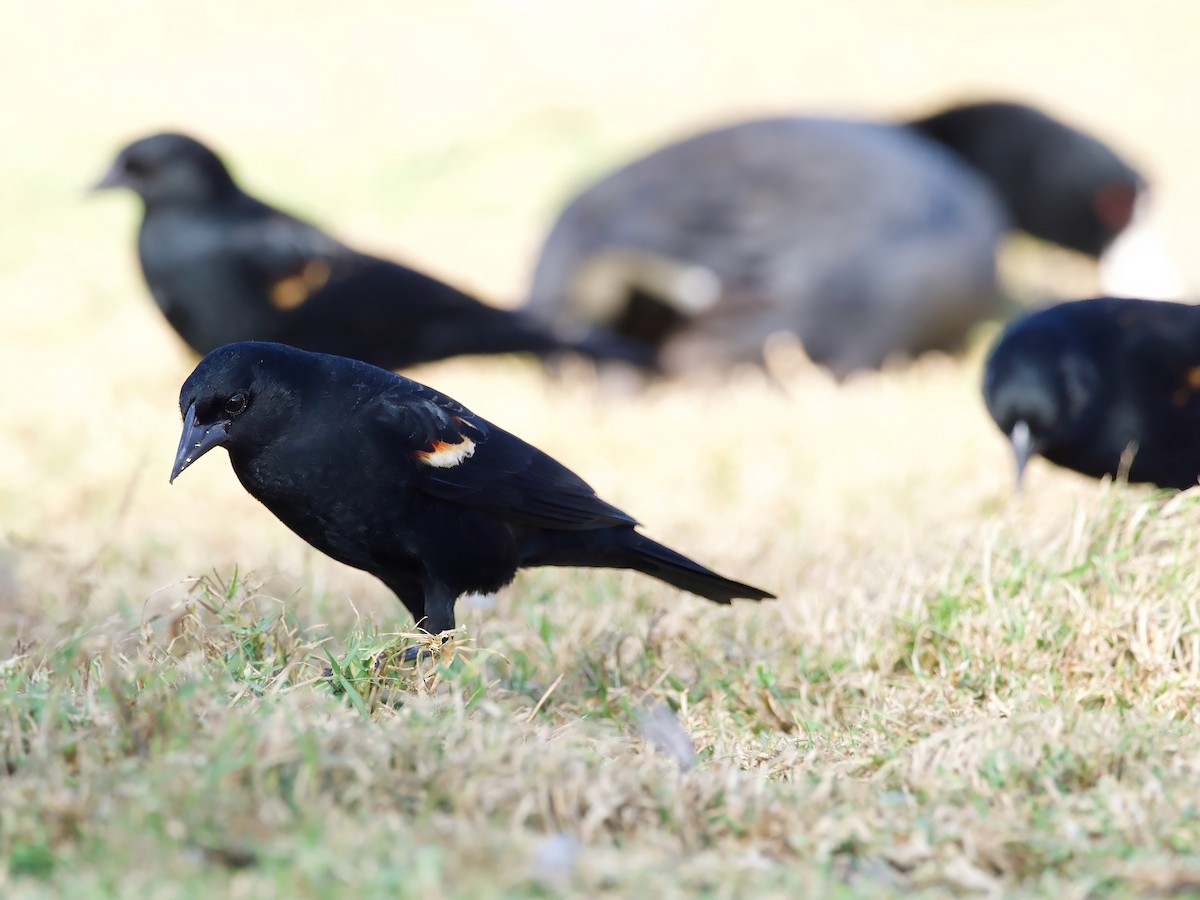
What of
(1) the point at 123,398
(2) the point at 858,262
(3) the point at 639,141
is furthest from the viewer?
(3) the point at 639,141

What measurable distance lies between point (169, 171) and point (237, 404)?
296 centimetres

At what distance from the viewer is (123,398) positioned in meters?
6.86

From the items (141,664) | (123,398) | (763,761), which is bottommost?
(123,398)

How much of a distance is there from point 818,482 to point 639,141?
6.20 meters

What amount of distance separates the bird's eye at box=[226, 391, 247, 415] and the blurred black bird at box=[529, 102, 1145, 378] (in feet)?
A: 14.8

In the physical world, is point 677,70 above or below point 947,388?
above

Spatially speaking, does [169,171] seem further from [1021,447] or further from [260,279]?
[1021,447]

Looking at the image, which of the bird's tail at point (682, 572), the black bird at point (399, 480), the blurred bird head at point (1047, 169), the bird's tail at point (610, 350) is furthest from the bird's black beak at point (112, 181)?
the blurred bird head at point (1047, 169)

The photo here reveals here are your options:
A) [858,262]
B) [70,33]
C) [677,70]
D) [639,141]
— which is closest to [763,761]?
[858,262]

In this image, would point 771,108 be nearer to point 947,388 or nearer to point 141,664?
point 947,388

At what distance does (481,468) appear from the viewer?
11.2 feet

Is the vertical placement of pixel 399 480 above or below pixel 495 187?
above

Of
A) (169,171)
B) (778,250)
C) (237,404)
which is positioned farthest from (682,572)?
(778,250)

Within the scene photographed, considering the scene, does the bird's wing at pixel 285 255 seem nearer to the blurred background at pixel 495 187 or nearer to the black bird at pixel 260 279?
the black bird at pixel 260 279
